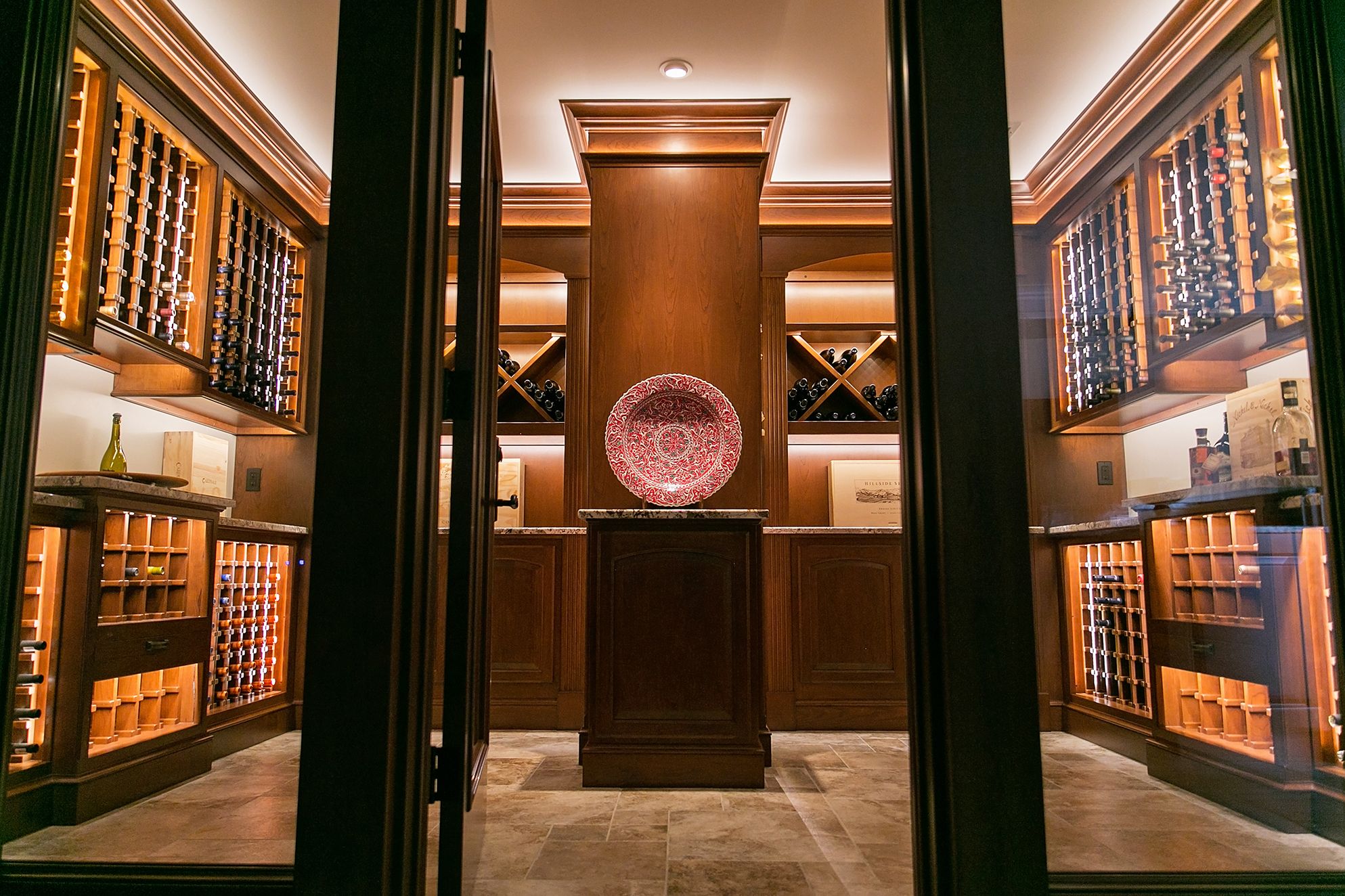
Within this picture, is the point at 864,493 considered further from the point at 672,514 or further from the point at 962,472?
the point at 962,472

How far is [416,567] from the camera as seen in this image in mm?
1474

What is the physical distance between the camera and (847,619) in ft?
14.9

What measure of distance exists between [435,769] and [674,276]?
298 cm

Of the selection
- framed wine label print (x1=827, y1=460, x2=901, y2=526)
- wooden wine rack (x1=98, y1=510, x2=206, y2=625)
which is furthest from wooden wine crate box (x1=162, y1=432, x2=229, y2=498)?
framed wine label print (x1=827, y1=460, x2=901, y2=526)

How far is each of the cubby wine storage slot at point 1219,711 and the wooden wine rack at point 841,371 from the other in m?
3.10

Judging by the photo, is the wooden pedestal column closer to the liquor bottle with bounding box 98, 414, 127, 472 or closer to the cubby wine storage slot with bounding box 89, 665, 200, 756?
the cubby wine storage slot with bounding box 89, 665, 200, 756

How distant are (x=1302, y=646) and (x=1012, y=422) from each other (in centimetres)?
75

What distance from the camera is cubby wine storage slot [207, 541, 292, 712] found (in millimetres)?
3744

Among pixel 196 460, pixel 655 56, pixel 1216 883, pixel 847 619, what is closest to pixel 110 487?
pixel 196 460

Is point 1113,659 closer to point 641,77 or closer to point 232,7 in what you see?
point 641,77

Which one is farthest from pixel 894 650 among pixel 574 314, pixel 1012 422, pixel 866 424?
pixel 1012 422

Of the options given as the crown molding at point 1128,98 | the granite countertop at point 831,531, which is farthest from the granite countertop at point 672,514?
the crown molding at point 1128,98

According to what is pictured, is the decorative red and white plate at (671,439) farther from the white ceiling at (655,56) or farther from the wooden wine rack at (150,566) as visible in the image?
the wooden wine rack at (150,566)

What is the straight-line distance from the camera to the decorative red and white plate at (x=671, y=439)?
11.5 ft
